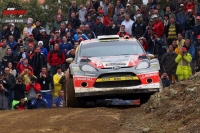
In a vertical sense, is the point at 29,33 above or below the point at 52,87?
above

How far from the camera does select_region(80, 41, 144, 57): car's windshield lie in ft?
49.8

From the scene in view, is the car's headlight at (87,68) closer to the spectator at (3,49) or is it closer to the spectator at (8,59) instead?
the spectator at (8,59)

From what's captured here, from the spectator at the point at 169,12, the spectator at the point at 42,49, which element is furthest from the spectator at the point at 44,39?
the spectator at the point at 169,12

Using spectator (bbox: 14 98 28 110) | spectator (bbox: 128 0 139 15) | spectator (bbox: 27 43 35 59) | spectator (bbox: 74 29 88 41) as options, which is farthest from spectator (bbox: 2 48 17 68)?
spectator (bbox: 128 0 139 15)

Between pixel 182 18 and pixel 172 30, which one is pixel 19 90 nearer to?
pixel 172 30

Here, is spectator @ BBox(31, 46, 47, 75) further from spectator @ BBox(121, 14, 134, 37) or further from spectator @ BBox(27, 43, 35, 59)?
spectator @ BBox(121, 14, 134, 37)

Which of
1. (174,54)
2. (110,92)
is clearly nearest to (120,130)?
(110,92)

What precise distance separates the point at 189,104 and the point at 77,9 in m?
16.6

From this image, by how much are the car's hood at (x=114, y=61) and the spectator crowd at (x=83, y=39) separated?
4.79m

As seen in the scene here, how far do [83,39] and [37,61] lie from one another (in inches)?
81.1

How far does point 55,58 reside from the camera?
22.5 m

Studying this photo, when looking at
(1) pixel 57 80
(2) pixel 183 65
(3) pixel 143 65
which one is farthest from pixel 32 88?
(3) pixel 143 65

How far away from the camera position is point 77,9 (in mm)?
26547

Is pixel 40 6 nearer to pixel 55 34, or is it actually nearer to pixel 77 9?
pixel 77 9
